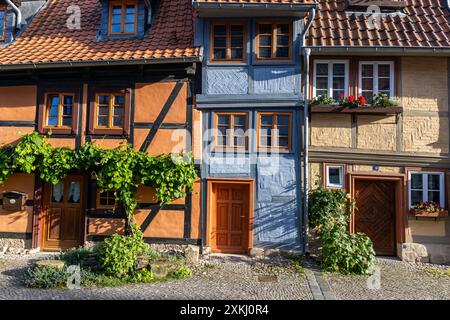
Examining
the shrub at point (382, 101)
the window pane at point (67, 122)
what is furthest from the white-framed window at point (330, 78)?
the window pane at point (67, 122)

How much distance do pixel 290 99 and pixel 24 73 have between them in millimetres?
7095

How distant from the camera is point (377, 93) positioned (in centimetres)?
829

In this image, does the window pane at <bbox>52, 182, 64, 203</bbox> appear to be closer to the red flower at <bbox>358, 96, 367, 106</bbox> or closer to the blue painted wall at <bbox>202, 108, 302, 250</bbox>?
the blue painted wall at <bbox>202, 108, 302, 250</bbox>

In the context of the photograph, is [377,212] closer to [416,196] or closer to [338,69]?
[416,196]

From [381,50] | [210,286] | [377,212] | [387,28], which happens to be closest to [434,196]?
[377,212]

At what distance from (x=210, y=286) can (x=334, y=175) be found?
420 centimetres

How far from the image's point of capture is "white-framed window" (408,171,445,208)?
804 centimetres

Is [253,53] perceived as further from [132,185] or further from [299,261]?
[299,261]

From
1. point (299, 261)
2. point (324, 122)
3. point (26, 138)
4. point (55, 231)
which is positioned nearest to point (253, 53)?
point (324, 122)

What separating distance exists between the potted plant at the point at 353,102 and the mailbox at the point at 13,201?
8553 millimetres

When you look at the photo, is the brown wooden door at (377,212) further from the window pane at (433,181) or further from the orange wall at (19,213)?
the orange wall at (19,213)

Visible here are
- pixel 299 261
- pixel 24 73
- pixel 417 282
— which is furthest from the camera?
pixel 24 73

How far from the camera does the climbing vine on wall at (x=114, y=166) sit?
771 cm

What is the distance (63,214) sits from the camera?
344 inches
